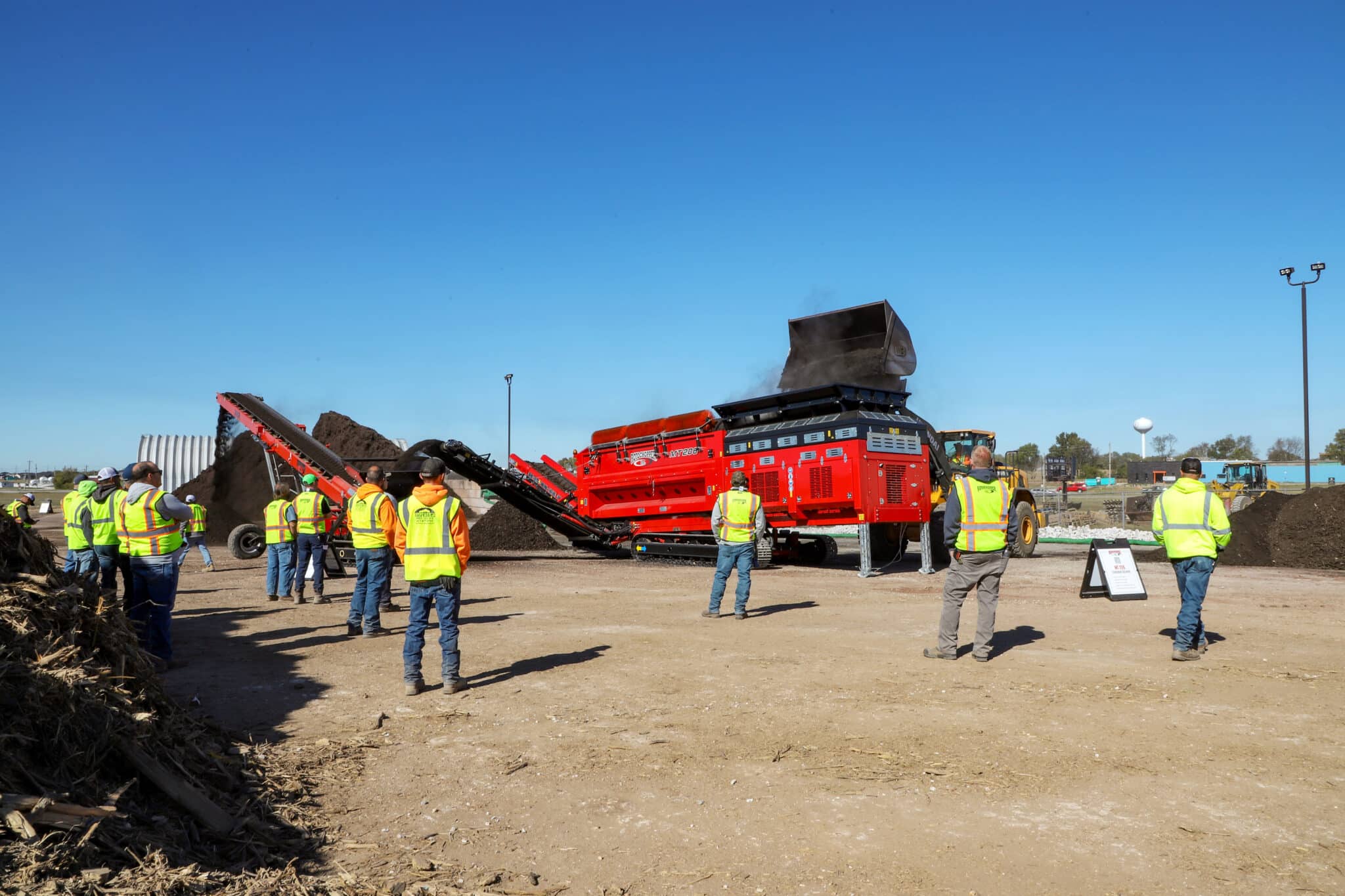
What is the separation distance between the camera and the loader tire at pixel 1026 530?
788 inches

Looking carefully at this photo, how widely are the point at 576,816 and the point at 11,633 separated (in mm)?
3063

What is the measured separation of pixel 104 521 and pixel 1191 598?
1050 cm

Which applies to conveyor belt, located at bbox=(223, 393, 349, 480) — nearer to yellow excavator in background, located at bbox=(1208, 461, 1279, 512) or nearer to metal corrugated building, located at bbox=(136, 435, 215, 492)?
metal corrugated building, located at bbox=(136, 435, 215, 492)

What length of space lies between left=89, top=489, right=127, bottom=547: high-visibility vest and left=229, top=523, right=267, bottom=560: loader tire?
12139 millimetres

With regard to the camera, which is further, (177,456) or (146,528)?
(177,456)

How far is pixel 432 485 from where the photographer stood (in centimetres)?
733

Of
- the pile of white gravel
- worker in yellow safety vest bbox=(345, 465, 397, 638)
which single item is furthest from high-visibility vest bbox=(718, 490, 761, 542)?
the pile of white gravel

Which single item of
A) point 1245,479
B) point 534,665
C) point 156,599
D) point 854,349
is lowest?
point 534,665

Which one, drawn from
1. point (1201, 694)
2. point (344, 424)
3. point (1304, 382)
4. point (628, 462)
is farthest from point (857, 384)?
point (344, 424)

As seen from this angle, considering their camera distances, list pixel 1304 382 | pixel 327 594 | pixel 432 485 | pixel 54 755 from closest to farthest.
A: pixel 54 755
pixel 432 485
pixel 327 594
pixel 1304 382

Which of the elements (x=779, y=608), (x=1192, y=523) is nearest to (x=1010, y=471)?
(x=779, y=608)

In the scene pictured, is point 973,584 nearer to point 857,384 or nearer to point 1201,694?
point 1201,694

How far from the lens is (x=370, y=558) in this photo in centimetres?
977

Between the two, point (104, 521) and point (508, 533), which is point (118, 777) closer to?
point (104, 521)
